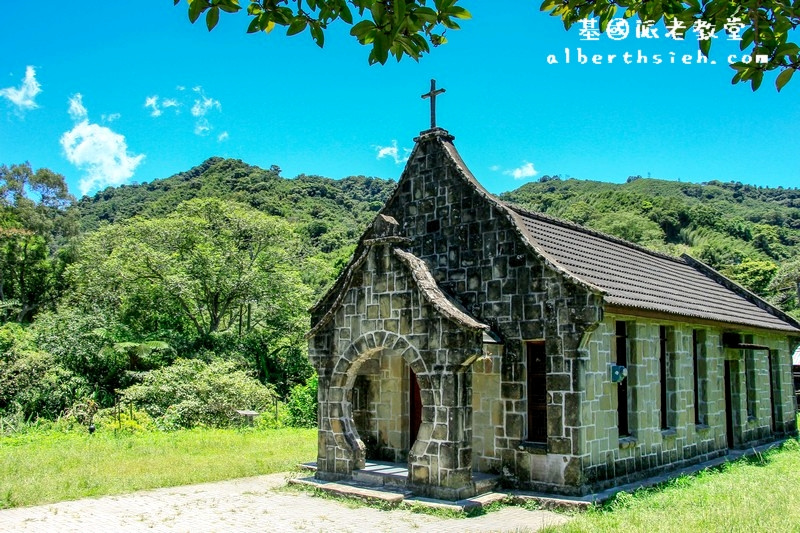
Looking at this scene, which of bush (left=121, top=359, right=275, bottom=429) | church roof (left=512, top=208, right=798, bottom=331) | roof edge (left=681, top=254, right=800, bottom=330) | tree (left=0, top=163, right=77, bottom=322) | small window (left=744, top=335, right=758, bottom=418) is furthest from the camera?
tree (left=0, top=163, right=77, bottom=322)

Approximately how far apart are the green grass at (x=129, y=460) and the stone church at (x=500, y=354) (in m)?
2.94

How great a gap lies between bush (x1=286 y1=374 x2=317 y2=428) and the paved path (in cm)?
1045

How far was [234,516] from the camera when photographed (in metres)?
10.3

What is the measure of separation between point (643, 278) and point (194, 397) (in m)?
14.8

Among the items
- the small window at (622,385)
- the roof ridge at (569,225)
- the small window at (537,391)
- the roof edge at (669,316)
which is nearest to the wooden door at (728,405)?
the roof edge at (669,316)

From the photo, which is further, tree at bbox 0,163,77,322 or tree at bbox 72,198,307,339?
tree at bbox 0,163,77,322

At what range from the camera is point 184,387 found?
873 inches

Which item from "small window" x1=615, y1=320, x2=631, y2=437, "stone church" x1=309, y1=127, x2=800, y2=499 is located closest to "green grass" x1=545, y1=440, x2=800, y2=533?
"stone church" x1=309, y1=127, x2=800, y2=499

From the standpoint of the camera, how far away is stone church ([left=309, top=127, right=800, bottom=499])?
1107cm

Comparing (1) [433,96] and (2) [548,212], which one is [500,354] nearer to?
(1) [433,96]

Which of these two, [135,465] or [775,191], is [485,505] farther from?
[775,191]

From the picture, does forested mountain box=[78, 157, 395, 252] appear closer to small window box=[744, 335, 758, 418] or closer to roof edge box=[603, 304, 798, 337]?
small window box=[744, 335, 758, 418]

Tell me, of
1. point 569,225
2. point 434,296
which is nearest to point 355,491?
→ point 434,296

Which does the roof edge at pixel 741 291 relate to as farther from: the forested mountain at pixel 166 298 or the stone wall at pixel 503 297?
the forested mountain at pixel 166 298
